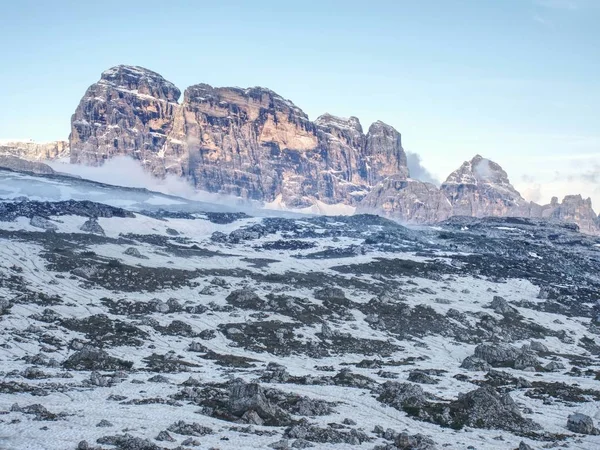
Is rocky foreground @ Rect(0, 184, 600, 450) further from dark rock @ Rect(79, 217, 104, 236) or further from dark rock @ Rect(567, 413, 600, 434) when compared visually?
dark rock @ Rect(79, 217, 104, 236)

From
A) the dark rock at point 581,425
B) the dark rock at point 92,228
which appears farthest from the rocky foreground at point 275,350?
the dark rock at point 92,228

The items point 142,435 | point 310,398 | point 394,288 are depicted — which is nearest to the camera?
point 142,435

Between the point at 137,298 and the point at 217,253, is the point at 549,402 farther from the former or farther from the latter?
the point at 217,253

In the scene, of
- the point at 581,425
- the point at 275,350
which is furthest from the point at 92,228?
the point at 581,425

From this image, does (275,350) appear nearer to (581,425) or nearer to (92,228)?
(581,425)

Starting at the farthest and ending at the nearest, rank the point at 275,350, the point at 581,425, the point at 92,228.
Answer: the point at 92,228 < the point at 275,350 < the point at 581,425

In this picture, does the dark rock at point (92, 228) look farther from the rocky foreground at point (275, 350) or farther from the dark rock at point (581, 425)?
the dark rock at point (581, 425)

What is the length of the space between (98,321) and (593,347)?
94.3m

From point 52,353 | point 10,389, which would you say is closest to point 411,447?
point 10,389

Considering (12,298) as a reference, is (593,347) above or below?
below

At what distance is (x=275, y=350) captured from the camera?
102 metres

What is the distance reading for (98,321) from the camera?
102 m

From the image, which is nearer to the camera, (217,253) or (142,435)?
(142,435)

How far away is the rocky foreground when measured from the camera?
2175 inches
